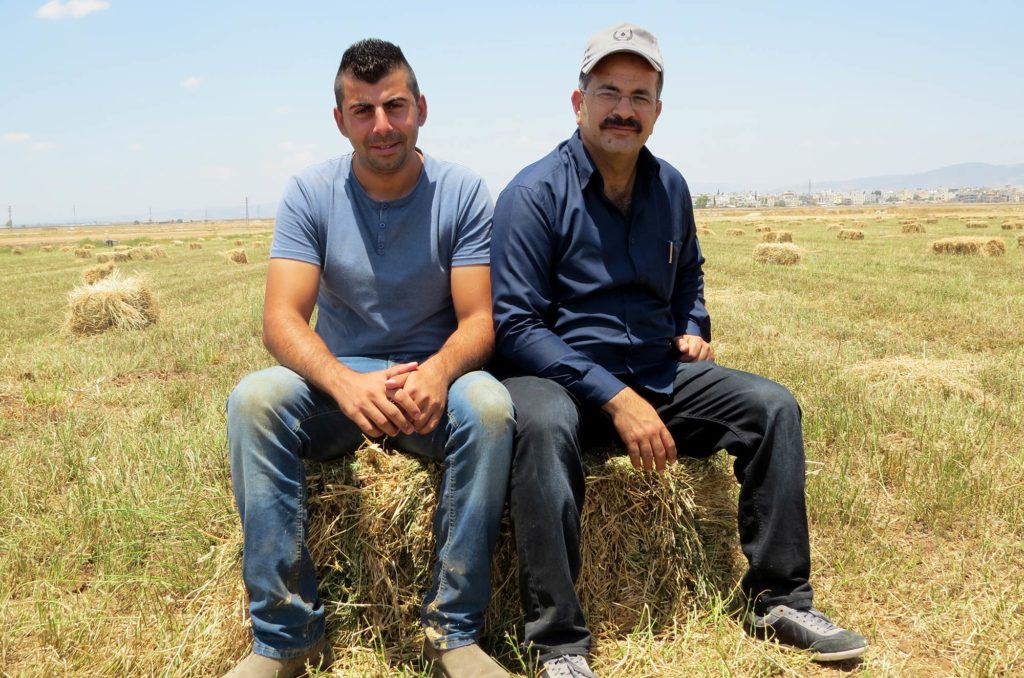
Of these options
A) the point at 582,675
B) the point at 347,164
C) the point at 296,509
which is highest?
the point at 347,164

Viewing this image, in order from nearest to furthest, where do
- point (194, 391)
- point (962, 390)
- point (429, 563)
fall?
1. point (429, 563)
2. point (962, 390)
3. point (194, 391)

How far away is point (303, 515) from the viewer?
9.02 feet

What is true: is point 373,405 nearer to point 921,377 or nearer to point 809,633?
point 809,633

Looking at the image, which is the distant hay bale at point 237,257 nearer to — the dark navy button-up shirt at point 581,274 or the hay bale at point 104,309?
the hay bale at point 104,309

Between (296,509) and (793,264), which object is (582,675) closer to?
(296,509)

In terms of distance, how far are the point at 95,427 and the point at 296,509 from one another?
3.31 meters

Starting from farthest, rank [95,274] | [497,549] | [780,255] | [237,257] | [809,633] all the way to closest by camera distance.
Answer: [237,257]
[780,255]
[95,274]
[497,549]
[809,633]

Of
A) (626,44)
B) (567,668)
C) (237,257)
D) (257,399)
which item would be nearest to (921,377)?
(626,44)

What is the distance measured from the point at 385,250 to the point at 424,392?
2.58ft

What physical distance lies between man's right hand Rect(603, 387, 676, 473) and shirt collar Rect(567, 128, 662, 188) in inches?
37.7

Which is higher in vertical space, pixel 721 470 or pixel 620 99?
pixel 620 99

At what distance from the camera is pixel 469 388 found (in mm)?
2805

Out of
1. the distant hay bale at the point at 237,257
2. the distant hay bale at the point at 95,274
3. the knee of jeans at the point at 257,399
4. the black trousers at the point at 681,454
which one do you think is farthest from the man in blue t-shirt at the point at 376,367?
the distant hay bale at the point at 237,257

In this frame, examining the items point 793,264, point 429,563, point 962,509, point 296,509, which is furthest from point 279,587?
point 793,264
